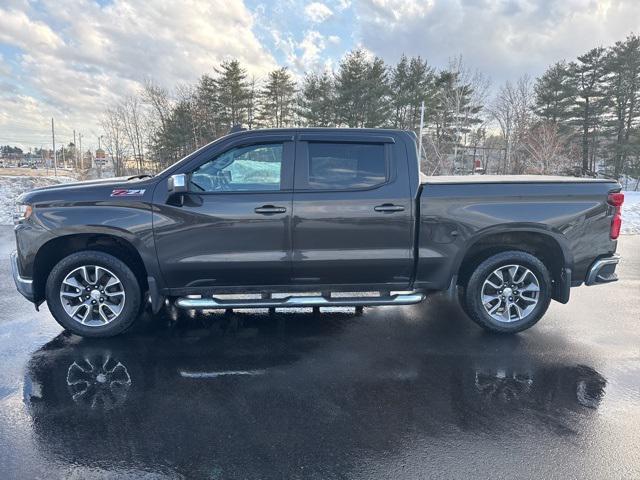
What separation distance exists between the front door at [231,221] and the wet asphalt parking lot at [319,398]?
0.76 metres

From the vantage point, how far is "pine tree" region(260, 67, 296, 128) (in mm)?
41656

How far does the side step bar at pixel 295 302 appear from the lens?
4.18m

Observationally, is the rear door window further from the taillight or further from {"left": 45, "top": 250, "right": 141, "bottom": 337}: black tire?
the taillight

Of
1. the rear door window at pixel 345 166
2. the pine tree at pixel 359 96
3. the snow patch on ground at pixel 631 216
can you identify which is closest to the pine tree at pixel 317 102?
the pine tree at pixel 359 96

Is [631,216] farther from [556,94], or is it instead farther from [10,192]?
[556,94]

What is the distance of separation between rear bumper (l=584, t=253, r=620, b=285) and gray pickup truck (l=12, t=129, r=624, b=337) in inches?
0.6

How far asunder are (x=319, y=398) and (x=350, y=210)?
1.80 metres

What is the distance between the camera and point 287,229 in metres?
4.20

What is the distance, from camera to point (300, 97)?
40031 mm

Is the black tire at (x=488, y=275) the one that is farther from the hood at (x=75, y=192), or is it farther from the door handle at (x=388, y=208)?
the hood at (x=75, y=192)

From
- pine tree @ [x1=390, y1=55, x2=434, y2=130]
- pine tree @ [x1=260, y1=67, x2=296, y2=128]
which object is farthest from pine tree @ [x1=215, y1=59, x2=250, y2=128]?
pine tree @ [x1=390, y1=55, x2=434, y2=130]

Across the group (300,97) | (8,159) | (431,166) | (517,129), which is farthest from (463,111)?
(8,159)

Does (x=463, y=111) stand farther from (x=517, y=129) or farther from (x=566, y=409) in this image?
(x=566, y=409)

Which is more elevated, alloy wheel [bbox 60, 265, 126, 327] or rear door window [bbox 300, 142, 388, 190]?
rear door window [bbox 300, 142, 388, 190]
